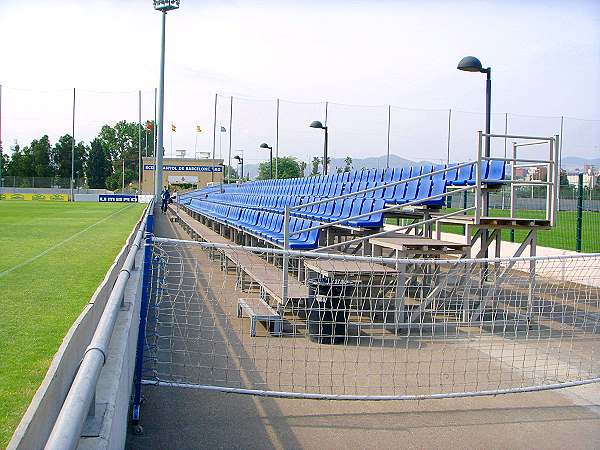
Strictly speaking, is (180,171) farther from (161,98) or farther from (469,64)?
(469,64)

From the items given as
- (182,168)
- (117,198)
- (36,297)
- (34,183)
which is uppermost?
(182,168)

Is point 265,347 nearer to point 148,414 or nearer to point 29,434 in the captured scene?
point 148,414

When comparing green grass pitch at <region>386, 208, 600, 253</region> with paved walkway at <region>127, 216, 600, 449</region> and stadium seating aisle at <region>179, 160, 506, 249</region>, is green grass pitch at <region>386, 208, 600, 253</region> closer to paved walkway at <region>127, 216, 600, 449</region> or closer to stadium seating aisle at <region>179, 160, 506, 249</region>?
stadium seating aisle at <region>179, 160, 506, 249</region>

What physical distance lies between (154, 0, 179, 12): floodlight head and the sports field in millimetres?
17617

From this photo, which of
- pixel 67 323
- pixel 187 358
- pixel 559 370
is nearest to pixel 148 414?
pixel 187 358

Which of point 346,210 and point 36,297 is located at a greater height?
point 346,210

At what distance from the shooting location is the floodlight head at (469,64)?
10727mm

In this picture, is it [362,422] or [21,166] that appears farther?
[21,166]

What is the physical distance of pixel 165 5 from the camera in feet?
107

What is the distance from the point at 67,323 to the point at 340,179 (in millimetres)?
11143

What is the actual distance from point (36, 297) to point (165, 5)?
2722 centimetres

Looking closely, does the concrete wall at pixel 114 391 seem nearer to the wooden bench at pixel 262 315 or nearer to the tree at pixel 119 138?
the wooden bench at pixel 262 315

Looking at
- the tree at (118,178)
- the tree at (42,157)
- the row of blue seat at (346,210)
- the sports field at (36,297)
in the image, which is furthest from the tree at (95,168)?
the row of blue seat at (346,210)

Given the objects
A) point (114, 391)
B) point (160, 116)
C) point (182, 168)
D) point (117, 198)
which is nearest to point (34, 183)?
point (117, 198)
